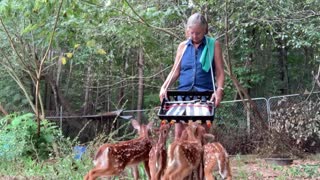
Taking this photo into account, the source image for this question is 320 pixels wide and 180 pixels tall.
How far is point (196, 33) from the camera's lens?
4262mm

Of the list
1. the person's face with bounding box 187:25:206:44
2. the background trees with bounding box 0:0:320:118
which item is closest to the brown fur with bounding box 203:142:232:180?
the person's face with bounding box 187:25:206:44

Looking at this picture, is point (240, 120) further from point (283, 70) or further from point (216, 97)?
point (216, 97)

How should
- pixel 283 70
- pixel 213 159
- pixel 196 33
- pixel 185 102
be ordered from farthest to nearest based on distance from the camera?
pixel 283 70 < pixel 196 33 < pixel 213 159 < pixel 185 102

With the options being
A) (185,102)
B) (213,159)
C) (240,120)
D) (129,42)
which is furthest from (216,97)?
(240,120)

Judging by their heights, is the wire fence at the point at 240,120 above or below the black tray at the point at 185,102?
below

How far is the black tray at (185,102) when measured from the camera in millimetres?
3582

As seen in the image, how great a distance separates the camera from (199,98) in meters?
4.18

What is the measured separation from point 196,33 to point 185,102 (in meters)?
0.68

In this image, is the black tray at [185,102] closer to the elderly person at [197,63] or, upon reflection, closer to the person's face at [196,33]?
the elderly person at [197,63]

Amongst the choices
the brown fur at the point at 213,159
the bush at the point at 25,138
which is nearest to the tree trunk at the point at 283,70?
the bush at the point at 25,138

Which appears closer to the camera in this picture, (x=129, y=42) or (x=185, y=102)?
(x=185, y=102)

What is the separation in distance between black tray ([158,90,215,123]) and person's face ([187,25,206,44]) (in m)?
0.50

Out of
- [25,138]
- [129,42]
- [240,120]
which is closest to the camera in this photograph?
[25,138]

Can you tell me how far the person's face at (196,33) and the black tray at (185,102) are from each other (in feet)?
1.63
